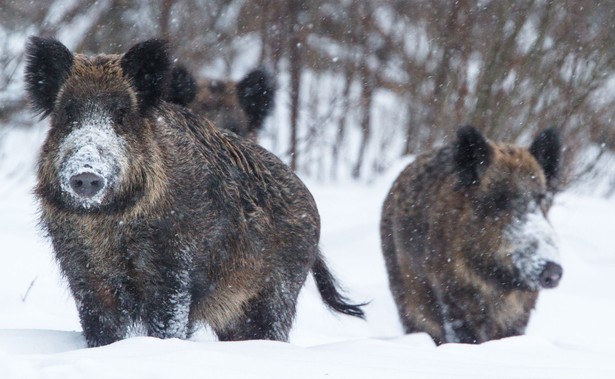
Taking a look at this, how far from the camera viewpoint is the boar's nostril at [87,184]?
4.10 metres

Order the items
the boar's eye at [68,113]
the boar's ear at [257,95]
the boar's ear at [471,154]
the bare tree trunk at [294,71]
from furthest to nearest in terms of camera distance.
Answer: the bare tree trunk at [294,71] → the boar's ear at [257,95] → the boar's ear at [471,154] → the boar's eye at [68,113]

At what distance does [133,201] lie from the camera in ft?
14.8

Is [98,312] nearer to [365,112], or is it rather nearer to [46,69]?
[46,69]

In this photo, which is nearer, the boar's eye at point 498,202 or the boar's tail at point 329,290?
the boar's tail at point 329,290

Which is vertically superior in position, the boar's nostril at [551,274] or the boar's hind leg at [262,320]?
the boar's nostril at [551,274]

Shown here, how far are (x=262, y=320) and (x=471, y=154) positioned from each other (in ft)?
6.36

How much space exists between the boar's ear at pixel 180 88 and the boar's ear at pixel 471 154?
1700 mm

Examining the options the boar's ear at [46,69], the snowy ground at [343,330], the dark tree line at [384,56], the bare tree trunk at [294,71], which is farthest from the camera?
the bare tree trunk at [294,71]

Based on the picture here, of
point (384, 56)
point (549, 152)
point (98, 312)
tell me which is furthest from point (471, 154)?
point (384, 56)

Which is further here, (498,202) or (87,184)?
(498,202)

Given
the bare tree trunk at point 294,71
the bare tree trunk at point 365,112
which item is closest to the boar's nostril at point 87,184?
the bare tree trunk at point 294,71

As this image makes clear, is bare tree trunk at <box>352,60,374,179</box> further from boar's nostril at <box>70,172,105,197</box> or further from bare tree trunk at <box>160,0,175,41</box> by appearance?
boar's nostril at <box>70,172,105,197</box>

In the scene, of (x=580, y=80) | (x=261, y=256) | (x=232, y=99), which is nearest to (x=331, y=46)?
(x=580, y=80)

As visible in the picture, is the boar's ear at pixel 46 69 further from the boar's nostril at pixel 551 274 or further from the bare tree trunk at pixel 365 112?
the bare tree trunk at pixel 365 112
